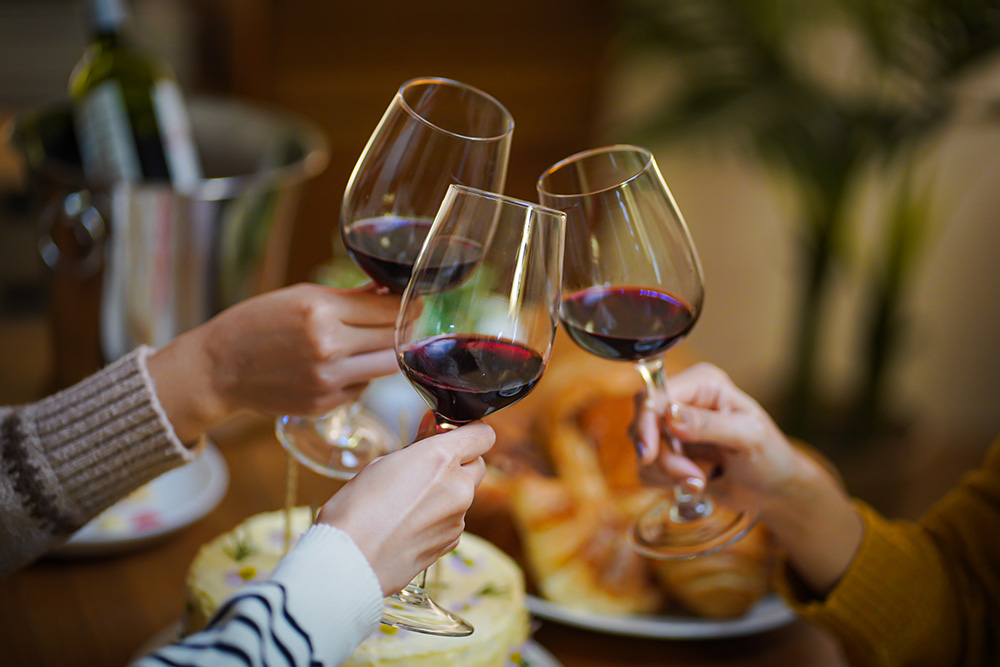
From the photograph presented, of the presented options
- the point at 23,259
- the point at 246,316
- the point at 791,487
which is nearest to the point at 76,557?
the point at 246,316

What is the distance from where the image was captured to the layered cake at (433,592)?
701 millimetres

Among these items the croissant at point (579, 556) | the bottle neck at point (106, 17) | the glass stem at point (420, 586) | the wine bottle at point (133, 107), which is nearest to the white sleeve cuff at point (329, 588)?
the glass stem at point (420, 586)

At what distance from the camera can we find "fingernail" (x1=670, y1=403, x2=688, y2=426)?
84 centimetres

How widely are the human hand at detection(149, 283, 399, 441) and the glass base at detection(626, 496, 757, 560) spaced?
1.03 feet

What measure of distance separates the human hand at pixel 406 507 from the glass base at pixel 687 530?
1.11 feet

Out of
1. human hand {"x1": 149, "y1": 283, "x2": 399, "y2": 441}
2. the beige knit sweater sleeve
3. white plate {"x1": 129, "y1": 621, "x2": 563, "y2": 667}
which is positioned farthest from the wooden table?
human hand {"x1": 149, "y1": 283, "x2": 399, "y2": 441}

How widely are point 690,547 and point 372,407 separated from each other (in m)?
0.55

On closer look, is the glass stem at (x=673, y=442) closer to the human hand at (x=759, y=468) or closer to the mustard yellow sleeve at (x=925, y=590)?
the human hand at (x=759, y=468)

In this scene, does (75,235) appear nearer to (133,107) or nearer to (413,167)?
(133,107)

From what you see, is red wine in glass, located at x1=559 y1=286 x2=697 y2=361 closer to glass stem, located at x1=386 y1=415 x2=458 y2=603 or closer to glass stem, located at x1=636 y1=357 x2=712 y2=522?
glass stem, located at x1=636 y1=357 x2=712 y2=522

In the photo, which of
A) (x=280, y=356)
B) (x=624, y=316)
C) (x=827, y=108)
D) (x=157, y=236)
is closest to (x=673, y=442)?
(x=624, y=316)

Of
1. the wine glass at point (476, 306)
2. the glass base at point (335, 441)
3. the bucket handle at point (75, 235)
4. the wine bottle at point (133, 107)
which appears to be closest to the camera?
the wine glass at point (476, 306)

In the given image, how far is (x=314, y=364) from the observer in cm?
73

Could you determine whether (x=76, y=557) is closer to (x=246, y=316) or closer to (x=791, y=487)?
(x=246, y=316)
